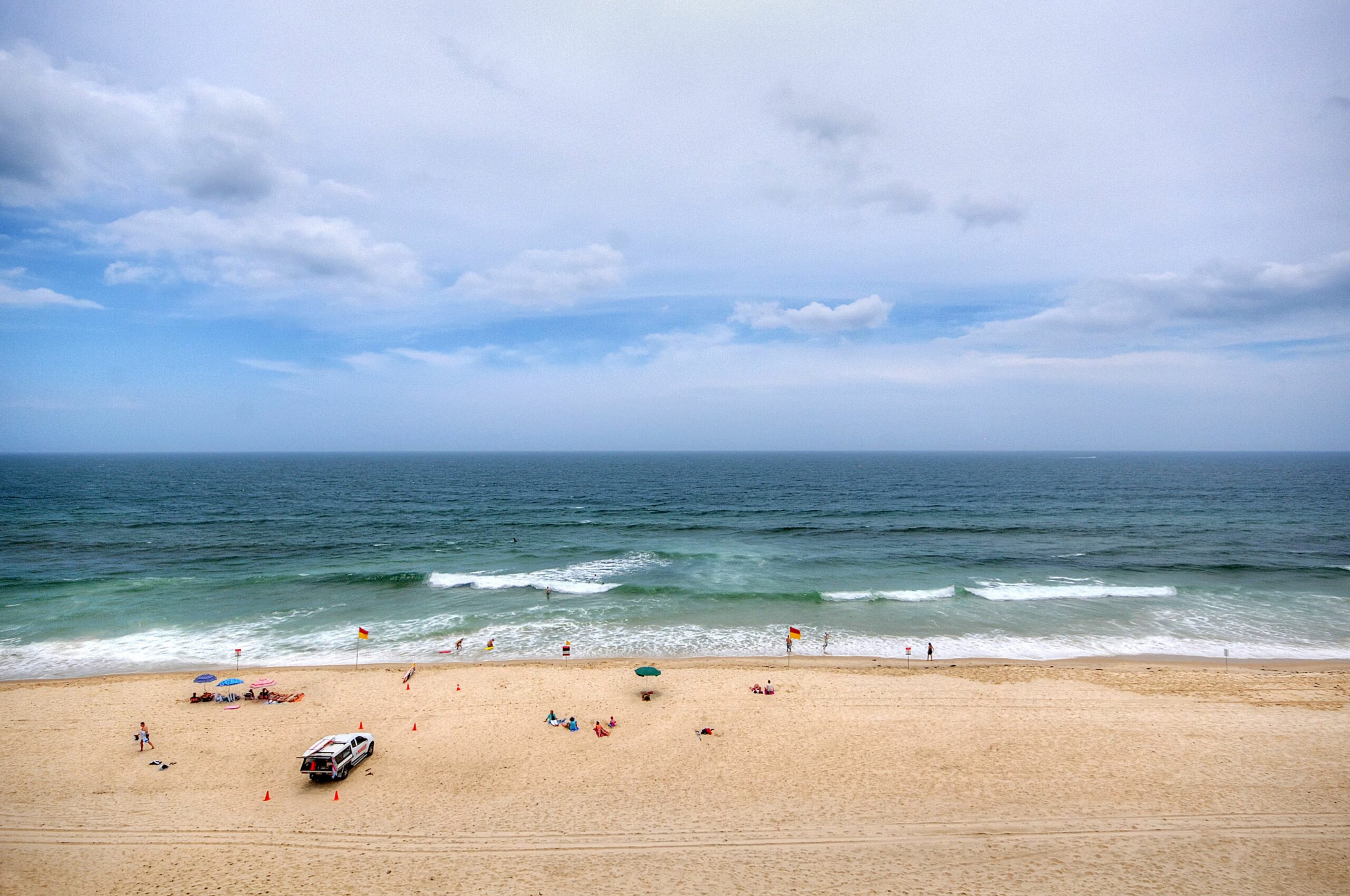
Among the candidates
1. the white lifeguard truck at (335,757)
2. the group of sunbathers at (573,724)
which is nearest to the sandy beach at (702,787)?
the group of sunbathers at (573,724)

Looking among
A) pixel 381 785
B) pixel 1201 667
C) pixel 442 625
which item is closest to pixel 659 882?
pixel 381 785

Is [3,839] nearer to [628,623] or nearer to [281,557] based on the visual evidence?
[628,623]

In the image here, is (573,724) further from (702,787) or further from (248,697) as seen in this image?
(248,697)

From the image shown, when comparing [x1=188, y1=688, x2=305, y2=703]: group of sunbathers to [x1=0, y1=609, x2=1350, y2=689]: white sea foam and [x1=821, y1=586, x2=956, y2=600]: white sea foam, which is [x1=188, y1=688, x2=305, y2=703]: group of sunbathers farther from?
[x1=821, y1=586, x2=956, y2=600]: white sea foam

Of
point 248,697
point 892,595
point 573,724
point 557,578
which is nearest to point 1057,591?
point 892,595

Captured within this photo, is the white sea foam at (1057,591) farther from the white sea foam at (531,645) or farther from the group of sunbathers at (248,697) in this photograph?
the group of sunbathers at (248,697)

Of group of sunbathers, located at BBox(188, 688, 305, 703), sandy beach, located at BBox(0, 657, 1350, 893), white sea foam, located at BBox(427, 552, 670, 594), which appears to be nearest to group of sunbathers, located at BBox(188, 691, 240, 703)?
group of sunbathers, located at BBox(188, 688, 305, 703)
